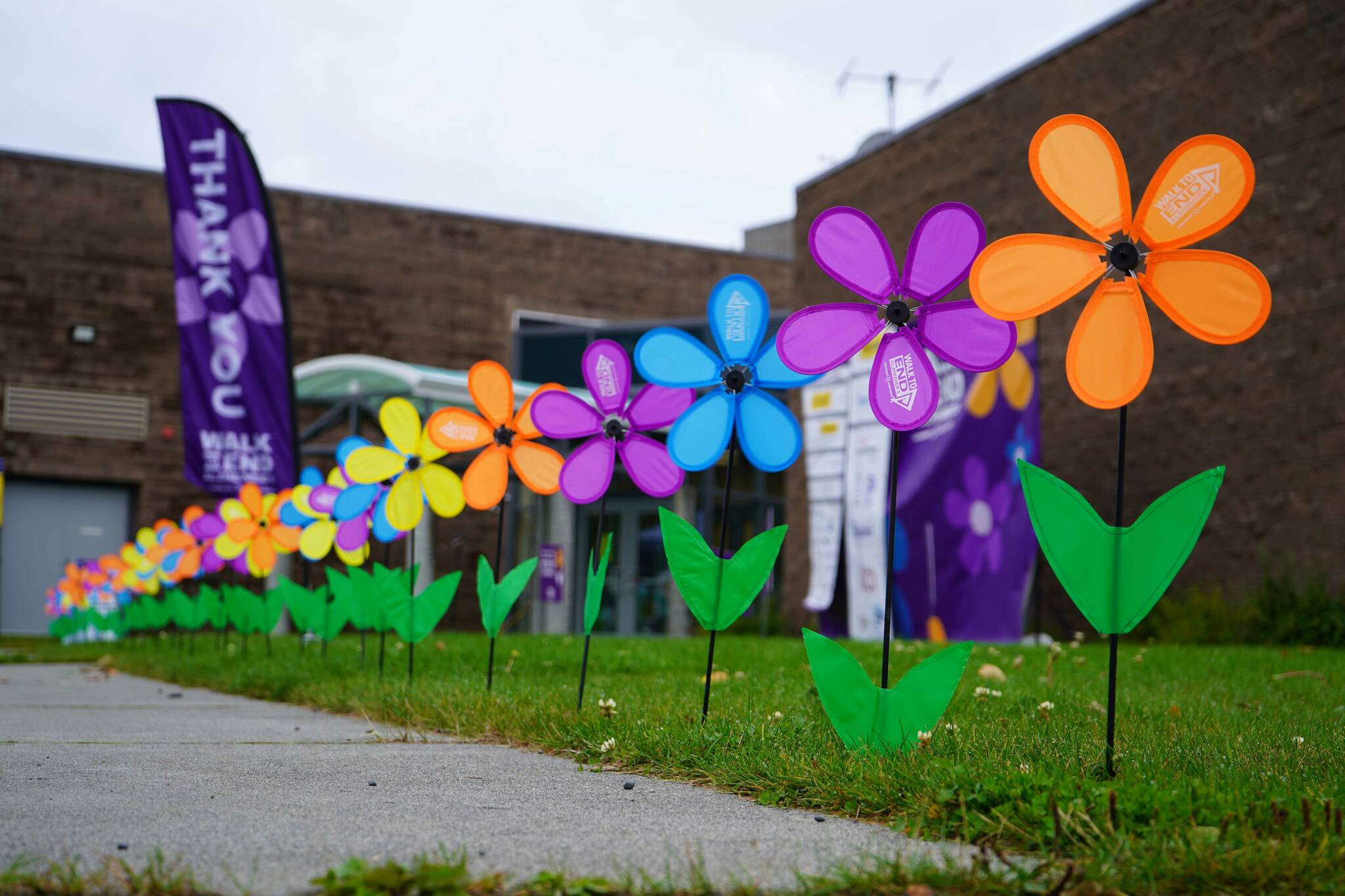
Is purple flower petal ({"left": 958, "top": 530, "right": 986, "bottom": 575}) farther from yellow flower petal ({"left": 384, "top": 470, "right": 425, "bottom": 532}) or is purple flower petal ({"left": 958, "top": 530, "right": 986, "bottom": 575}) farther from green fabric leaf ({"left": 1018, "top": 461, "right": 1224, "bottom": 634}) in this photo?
green fabric leaf ({"left": 1018, "top": 461, "right": 1224, "bottom": 634})

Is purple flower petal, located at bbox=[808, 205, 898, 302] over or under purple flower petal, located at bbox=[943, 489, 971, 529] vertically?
over

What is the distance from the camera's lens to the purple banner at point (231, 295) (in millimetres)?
10398

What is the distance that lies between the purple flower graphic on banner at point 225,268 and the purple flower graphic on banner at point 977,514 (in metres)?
6.36

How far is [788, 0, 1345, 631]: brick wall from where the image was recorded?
10.8 metres

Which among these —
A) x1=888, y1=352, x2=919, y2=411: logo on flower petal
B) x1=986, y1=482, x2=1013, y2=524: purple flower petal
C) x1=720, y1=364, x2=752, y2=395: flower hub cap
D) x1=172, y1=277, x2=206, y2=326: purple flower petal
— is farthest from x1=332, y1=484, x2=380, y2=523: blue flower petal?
x1=986, y1=482, x2=1013, y2=524: purple flower petal

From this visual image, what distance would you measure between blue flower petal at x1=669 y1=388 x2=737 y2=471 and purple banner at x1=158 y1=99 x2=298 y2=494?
6677mm

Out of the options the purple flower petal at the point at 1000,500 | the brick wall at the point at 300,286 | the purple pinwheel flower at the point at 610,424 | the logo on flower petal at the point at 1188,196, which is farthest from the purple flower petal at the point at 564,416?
the brick wall at the point at 300,286

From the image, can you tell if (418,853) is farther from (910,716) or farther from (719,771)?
(910,716)

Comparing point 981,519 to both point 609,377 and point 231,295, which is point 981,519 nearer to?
point 231,295

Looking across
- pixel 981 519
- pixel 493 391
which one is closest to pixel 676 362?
pixel 493 391

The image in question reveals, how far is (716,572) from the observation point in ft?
13.7

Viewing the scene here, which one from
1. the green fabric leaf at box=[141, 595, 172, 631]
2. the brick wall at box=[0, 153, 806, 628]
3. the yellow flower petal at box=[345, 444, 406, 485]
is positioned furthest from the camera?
the brick wall at box=[0, 153, 806, 628]

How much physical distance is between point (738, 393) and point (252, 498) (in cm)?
576

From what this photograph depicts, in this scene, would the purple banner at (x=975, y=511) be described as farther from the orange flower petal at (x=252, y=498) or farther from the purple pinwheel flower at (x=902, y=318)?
the purple pinwheel flower at (x=902, y=318)
